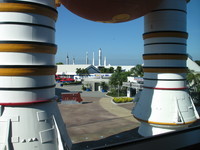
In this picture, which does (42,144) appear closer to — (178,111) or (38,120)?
(38,120)

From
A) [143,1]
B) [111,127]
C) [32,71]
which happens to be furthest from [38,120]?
[111,127]

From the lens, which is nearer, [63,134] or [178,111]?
[63,134]

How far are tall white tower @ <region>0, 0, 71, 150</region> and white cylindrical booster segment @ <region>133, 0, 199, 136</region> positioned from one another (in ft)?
15.7

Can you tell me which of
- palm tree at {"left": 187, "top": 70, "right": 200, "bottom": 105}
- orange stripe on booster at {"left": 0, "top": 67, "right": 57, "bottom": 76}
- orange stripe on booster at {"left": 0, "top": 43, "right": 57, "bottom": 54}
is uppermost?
orange stripe on booster at {"left": 0, "top": 43, "right": 57, "bottom": 54}

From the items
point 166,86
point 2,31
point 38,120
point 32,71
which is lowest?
point 38,120

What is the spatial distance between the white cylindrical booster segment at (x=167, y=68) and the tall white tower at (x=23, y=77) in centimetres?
478

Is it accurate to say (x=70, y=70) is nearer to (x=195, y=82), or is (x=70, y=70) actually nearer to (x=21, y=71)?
(x=195, y=82)

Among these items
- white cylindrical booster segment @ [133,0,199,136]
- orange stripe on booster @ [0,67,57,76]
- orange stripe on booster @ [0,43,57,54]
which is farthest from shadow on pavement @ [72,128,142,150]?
orange stripe on booster @ [0,43,57,54]

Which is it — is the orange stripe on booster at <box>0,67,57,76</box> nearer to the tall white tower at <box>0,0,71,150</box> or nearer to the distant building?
the tall white tower at <box>0,0,71,150</box>

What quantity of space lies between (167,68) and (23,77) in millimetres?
5570

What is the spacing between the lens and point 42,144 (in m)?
4.57

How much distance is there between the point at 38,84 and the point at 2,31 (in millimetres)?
1459

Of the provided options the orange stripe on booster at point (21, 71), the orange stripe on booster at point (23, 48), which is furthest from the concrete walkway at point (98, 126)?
the orange stripe on booster at point (23, 48)

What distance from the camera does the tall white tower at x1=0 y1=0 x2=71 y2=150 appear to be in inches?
173
